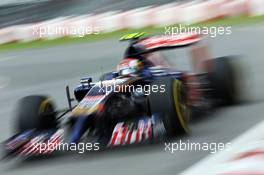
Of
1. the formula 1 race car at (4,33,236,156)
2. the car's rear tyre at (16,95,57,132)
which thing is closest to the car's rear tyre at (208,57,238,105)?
the formula 1 race car at (4,33,236,156)

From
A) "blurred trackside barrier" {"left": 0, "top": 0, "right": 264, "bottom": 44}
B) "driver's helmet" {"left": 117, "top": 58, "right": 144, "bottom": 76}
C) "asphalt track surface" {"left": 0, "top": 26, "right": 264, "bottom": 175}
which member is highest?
"blurred trackside barrier" {"left": 0, "top": 0, "right": 264, "bottom": 44}

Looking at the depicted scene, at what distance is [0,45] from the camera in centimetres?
2020

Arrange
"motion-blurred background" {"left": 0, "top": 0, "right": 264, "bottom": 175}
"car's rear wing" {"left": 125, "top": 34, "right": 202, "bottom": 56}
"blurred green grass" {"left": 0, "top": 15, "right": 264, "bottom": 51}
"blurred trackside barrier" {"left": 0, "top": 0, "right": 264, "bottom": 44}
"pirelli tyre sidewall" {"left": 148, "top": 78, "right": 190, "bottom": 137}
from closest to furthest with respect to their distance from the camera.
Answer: "motion-blurred background" {"left": 0, "top": 0, "right": 264, "bottom": 175}, "pirelli tyre sidewall" {"left": 148, "top": 78, "right": 190, "bottom": 137}, "car's rear wing" {"left": 125, "top": 34, "right": 202, "bottom": 56}, "blurred green grass" {"left": 0, "top": 15, "right": 264, "bottom": 51}, "blurred trackside barrier" {"left": 0, "top": 0, "right": 264, "bottom": 44}

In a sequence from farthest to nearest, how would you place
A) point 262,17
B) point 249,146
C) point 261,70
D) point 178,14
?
point 178,14, point 262,17, point 261,70, point 249,146

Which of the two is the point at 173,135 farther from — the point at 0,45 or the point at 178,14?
the point at 0,45

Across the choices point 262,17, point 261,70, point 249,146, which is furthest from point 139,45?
point 262,17

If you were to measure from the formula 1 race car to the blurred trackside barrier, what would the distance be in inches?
353

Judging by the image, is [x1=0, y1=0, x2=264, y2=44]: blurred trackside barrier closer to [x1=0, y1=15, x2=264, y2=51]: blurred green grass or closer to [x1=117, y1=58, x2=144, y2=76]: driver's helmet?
[x1=0, y1=15, x2=264, y2=51]: blurred green grass

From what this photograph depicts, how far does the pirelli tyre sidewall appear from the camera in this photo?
6.21 meters

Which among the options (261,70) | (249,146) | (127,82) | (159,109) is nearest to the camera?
(249,146)

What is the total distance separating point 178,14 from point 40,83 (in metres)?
5.61

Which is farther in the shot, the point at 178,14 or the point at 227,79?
the point at 178,14

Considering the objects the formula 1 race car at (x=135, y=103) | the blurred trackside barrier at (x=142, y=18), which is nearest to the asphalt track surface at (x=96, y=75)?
the formula 1 race car at (x=135, y=103)

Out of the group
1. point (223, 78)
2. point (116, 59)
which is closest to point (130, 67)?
point (223, 78)
